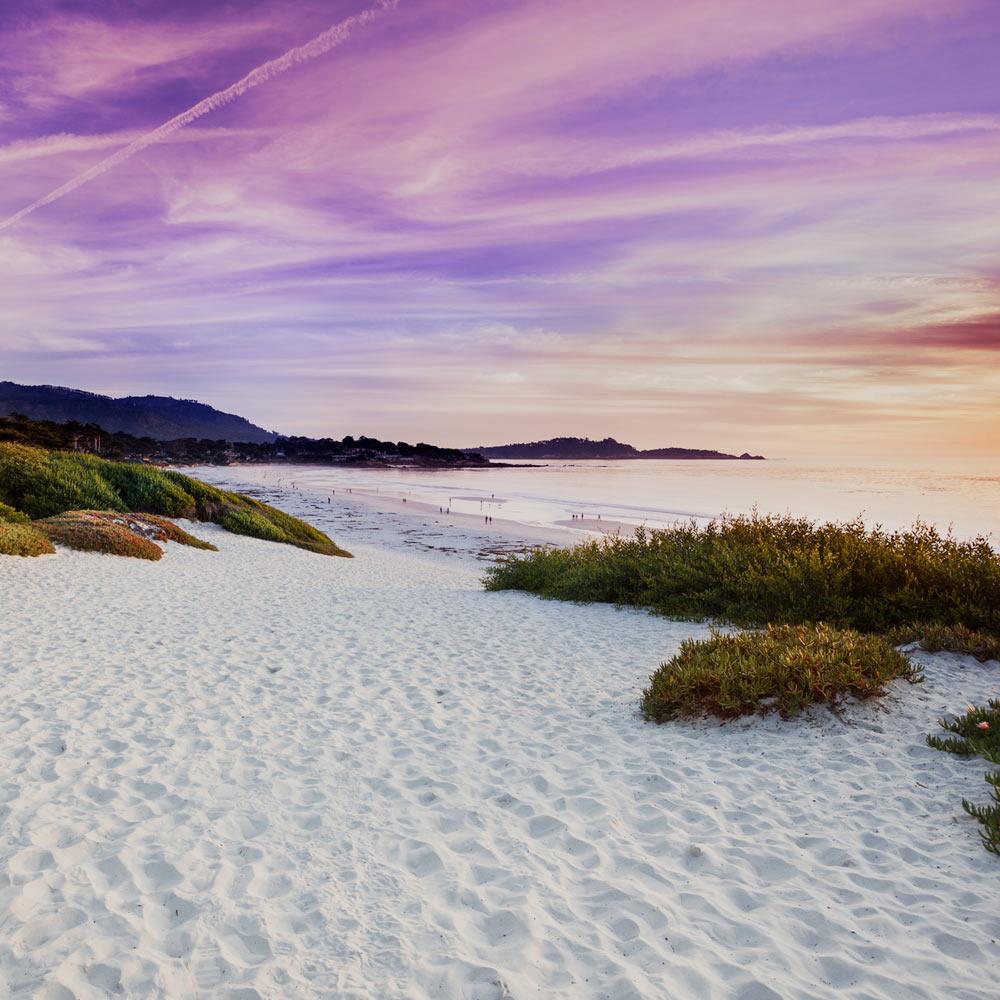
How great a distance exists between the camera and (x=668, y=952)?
3.72 m

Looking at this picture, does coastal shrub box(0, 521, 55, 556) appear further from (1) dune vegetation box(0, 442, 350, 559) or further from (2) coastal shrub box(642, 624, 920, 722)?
(2) coastal shrub box(642, 624, 920, 722)

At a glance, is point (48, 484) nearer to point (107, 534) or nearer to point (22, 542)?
point (107, 534)

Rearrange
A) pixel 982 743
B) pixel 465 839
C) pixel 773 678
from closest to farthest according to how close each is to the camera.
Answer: pixel 465 839 → pixel 982 743 → pixel 773 678

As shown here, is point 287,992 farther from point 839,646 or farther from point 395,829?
point 839,646

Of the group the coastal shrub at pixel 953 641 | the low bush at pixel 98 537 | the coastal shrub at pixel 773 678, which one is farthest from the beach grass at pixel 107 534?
the coastal shrub at pixel 953 641

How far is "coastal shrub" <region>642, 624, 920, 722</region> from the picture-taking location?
6984 millimetres

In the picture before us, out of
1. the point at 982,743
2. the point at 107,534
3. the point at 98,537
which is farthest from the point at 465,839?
the point at 107,534

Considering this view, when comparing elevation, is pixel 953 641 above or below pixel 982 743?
above

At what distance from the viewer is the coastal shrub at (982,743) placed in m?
4.77

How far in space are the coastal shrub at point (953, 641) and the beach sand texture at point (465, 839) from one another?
1.38 feet

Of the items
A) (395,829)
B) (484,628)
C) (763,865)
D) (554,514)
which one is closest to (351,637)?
(484,628)

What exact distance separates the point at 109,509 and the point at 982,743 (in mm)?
26238

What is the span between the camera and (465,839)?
16.1 feet

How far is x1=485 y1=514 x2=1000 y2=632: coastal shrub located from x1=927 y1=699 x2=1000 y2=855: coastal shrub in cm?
416
